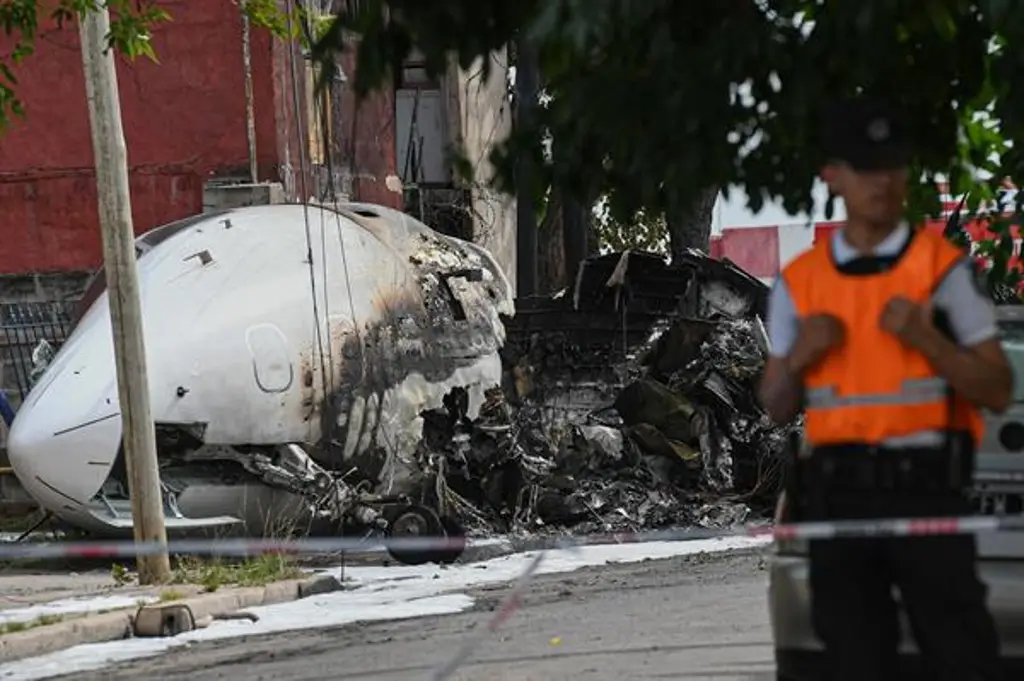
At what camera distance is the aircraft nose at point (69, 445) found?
1580cm

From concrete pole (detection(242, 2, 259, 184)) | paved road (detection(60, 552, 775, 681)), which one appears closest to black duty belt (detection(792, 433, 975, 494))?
paved road (detection(60, 552, 775, 681))

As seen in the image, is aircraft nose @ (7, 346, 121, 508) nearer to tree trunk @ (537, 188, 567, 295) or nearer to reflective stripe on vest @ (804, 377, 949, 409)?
reflective stripe on vest @ (804, 377, 949, 409)

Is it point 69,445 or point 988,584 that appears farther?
point 69,445

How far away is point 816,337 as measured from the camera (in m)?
4.87

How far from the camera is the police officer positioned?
4.72 metres

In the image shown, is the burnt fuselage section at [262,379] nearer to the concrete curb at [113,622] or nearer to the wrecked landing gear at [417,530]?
the wrecked landing gear at [417,530]

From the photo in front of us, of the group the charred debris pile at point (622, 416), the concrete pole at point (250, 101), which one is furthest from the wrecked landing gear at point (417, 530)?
the concrete pole at point (250, 101)

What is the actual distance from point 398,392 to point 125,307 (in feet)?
14.8

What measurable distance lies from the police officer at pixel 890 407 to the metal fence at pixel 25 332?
62.1 ft

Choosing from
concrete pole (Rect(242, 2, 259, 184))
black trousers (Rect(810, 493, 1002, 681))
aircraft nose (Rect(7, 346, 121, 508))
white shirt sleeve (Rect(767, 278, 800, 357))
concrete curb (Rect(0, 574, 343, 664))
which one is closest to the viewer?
black trousers (Rect(810, 493, 1002, 681))

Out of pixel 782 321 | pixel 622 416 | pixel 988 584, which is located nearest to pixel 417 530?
pixel 622 416

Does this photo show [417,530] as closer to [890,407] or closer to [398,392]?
[398,392]

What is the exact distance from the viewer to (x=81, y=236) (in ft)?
79.4

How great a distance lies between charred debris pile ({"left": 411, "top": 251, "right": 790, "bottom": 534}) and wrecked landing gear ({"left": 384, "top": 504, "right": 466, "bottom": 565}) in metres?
0.98
